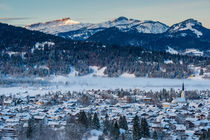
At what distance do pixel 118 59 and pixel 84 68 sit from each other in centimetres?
1501

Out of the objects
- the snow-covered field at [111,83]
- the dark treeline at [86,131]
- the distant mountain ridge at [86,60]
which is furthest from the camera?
the distant mountain ridge at [86,60]

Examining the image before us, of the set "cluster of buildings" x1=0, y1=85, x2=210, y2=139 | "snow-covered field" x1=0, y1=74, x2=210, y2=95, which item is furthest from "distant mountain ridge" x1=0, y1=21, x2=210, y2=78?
"cluster of buildings" x1=0, y1=85, x2=210, y2=139

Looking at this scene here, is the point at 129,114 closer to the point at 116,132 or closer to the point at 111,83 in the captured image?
the point at 116,132

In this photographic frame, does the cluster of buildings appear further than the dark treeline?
Yes

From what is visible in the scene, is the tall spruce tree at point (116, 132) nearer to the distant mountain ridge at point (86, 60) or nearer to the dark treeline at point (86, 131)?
the dark treeline at point (86, 131)

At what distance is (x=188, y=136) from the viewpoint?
42.9 meters

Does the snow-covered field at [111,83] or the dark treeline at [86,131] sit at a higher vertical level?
the snow-covered field at [111,83]

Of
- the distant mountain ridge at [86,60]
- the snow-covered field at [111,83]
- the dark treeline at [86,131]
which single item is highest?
the distant mountain ridge at [86,60]

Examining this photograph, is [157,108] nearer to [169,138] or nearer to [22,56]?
[169,138]

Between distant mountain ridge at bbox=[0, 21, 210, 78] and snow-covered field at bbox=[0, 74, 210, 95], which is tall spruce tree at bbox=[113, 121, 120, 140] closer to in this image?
snow-covered field at bbox=[0, 74, 210, 95]

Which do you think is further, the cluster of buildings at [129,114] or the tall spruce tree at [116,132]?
the cluster of buildings at [129,114]

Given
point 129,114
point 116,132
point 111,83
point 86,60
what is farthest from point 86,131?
point 86,60

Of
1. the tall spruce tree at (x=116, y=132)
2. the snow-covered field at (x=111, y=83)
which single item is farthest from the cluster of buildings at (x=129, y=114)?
the snow-covered field at (x=111, y=83)

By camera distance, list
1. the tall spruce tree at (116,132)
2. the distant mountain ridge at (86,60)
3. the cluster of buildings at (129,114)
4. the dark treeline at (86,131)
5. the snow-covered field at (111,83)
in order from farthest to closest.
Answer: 1. the distant mountain ridge at (86,60)
2. the snow-covered field at (111,83)
3. the cluster of buildings at (129,114)
4. the tall spruce tree at (116,132)
5. the dark treeline at (86,131)
